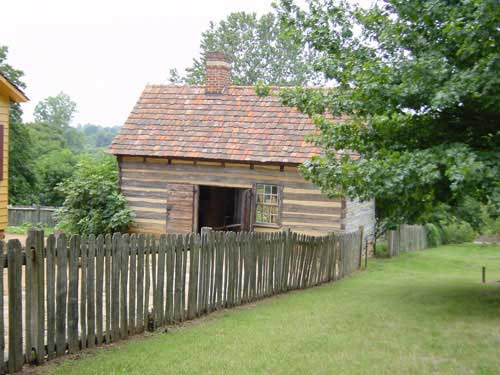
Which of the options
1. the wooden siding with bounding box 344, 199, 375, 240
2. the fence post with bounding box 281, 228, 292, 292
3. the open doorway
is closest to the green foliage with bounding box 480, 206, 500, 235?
the wooden siding with bounding box 344, 199, 375, 240

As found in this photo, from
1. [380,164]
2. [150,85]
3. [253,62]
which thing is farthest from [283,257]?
[253,62]

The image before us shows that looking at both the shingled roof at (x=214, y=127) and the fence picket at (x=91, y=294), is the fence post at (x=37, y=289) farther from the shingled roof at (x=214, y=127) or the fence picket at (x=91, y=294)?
the shingled roof at (x=214, y=127)

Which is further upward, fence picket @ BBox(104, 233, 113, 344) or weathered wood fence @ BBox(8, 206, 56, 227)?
fence picket @ BBox(104, 233, 113, 344)

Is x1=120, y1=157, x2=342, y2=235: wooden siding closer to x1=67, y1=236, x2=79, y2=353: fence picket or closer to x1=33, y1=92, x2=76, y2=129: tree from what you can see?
x1=67, y1=236, x2=79, y2=353: fence picket

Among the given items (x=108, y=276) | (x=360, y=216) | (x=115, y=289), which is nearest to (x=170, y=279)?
(x=115, y=289)

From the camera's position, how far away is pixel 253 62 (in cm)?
5338

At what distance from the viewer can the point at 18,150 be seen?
110 feet

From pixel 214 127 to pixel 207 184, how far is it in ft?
6.99

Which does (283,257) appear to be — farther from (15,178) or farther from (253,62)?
(253,62)

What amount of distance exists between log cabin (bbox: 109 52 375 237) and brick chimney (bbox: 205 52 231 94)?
4cm

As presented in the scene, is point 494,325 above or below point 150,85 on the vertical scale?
below

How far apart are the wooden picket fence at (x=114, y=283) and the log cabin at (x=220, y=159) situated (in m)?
6.97

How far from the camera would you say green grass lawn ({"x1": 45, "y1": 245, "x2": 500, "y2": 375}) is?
649 cm

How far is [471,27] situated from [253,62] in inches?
1801
